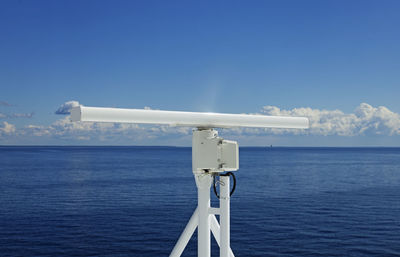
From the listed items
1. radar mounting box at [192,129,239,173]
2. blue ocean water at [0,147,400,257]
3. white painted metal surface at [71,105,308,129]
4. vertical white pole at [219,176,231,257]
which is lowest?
blue ocean water at [0,147,400,257]

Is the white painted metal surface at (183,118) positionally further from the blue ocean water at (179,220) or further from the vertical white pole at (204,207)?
the blue ocean water at (179,220)

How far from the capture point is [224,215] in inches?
102

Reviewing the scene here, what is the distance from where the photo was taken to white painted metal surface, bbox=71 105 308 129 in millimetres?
2247

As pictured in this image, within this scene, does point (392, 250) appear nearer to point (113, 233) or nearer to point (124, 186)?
point (113, 233)

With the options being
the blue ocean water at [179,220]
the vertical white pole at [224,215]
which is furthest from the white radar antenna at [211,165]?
the blue ocean water at [179,220]

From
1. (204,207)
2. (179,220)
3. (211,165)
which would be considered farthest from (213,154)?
(179,220)

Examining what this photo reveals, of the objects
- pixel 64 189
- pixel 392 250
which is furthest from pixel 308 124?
pixel 64 189

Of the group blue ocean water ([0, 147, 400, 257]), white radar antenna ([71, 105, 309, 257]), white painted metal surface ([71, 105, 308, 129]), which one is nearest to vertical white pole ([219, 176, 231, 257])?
white radar antenna ([71, 105, 309, 257])

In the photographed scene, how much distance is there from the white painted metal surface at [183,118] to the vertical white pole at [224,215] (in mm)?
360

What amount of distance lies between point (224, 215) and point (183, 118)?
628 millimetres

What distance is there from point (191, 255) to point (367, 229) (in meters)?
15.7

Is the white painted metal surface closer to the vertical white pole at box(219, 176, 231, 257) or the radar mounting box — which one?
the radar mounting box

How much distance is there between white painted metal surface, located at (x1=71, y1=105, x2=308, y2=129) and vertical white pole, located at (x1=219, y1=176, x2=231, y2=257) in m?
0.36

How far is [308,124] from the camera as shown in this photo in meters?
3.10
